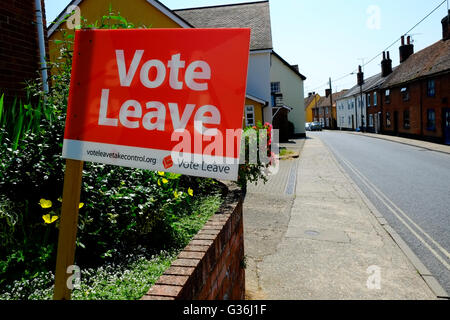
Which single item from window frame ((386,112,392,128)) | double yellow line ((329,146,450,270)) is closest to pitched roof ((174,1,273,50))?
double yellow line ((329,146,450,270))

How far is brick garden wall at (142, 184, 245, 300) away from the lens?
1.98m

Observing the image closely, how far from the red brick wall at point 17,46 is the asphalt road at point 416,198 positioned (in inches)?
260

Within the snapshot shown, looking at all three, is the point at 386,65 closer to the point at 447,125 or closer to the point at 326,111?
the point at 447,125

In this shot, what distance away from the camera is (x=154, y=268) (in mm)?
2334

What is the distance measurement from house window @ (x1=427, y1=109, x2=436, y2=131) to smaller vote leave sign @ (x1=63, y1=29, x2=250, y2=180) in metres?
30.5

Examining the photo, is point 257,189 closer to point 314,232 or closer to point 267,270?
point 314,232

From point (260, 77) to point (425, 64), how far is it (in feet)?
51.8

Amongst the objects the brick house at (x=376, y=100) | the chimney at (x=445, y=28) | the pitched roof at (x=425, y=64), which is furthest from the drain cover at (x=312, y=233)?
the brick house at (x=376, y=100)

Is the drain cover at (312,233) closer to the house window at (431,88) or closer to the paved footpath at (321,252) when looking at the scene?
the paved footpath at (321,252)

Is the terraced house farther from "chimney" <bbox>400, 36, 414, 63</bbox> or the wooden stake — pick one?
"chimney" <bbox>400, 36, 414, 63</bbox>

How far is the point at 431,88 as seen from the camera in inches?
1099

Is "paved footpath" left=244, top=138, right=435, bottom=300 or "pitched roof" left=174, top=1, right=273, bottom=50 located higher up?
"pitched roof" left=174, top=1, right=273, bottom=50
